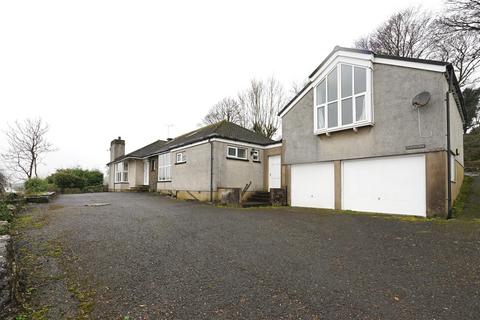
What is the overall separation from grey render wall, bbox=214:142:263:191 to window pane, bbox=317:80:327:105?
5.33 meters

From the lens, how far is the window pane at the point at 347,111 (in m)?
10.6

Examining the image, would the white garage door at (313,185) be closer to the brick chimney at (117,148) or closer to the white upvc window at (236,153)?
the white upvc window at (236,153)

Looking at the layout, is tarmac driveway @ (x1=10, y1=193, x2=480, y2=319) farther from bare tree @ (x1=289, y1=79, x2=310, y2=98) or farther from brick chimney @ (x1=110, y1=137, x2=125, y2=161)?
bare tree @ (x1=289, y1=79, x2=310, y2=98)

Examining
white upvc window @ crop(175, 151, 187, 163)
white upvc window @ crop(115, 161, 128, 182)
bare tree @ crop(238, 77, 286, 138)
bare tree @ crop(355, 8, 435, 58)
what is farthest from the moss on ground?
bare tree @ crop(355, 8, 435, 58)

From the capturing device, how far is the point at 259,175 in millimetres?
15695

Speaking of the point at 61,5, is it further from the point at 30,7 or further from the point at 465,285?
the point at 465,285

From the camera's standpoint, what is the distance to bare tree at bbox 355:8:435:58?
2044 centimetres

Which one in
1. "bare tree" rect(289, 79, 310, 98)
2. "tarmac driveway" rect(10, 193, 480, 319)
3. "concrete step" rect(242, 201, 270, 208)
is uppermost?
"bare tree" rect(289, 79, 310, 98)

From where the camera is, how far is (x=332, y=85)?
11336 mm

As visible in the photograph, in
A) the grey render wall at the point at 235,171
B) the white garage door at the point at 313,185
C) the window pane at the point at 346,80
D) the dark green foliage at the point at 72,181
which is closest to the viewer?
the window pane at the point at 346,80

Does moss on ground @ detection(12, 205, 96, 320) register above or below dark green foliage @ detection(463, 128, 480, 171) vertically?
below

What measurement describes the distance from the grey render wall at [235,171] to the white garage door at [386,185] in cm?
584

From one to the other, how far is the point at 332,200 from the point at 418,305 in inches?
335

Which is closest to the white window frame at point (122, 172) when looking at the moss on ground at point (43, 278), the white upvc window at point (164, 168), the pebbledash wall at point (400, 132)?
the white upvc window at point (164, 168)
